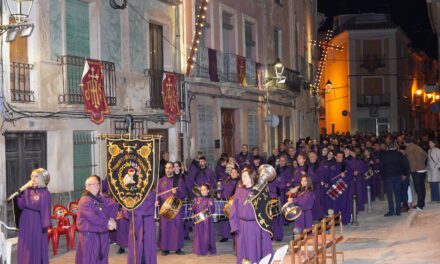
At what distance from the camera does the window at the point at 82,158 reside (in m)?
17.8

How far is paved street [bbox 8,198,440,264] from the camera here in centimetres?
1296

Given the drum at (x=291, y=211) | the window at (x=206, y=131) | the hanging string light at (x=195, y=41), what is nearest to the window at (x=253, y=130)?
the window at (x=206, y=131)

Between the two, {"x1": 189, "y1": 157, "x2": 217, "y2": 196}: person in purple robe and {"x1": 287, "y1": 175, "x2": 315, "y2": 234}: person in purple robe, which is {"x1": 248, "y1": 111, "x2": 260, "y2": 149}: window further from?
{"x1": 287, "y1": 175, "x2": 315, "y2": 234}: person in purple robe

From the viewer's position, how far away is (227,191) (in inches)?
602

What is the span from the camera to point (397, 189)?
18.8 metres

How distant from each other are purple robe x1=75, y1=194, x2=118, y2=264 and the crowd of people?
15 mm

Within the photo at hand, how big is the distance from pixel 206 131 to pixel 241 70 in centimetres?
331

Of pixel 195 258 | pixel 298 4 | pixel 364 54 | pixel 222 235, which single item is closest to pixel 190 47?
pixel 222 235

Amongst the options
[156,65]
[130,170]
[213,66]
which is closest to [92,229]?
[130,170]

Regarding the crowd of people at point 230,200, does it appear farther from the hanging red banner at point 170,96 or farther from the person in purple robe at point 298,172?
the hanging red banner at point 170,96

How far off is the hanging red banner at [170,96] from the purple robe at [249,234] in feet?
33.5

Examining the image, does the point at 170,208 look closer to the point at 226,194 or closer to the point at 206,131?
the point at 226,194

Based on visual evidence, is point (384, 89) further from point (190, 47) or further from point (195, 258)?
point (195, 258)

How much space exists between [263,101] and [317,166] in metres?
13.5
